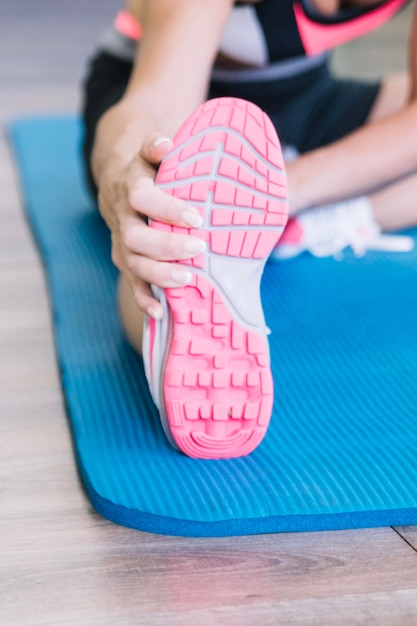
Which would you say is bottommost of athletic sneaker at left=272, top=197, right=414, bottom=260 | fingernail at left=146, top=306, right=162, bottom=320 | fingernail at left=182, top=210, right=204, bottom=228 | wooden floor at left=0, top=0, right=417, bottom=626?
athletic sneaker at left=272, top=197, right=414, bottom=260

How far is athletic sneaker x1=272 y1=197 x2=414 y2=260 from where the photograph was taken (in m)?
1.62

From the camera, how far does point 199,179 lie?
95 cm

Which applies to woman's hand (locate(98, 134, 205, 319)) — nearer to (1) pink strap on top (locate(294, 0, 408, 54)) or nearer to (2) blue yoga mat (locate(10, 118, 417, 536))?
(2) blue yoga mat (locate(10, 118, 417, 536))

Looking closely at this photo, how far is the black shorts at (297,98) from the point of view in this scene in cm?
171

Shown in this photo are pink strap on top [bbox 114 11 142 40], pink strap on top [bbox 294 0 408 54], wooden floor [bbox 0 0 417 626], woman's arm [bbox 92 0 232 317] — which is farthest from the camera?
pink strap on top [bbox 114 11 142 40]

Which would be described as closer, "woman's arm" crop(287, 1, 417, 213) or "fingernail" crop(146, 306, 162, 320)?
"fingernail" crop(146, 306, 162, 320)

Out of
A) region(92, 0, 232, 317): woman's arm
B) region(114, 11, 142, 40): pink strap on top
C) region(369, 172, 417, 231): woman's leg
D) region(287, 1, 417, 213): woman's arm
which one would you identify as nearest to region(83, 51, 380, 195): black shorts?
region(114, 11, 142, 40): pink strap on top

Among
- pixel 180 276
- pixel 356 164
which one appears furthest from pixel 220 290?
pixel 356 164

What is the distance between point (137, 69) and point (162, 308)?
0.52 m

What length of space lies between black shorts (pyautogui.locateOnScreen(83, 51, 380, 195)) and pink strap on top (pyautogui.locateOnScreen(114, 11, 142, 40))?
5cm

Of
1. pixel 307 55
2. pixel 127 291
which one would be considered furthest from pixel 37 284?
pixel 307 55

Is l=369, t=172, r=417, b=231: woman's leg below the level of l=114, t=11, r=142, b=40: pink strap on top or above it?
below

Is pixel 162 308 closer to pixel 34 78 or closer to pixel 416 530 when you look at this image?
pixel 416 530

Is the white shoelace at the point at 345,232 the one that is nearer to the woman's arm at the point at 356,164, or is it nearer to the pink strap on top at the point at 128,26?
the woman's arm at the point at 356,164
